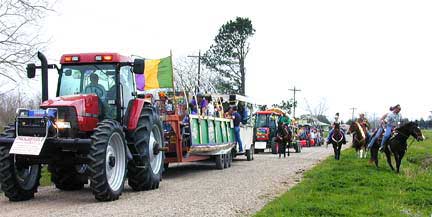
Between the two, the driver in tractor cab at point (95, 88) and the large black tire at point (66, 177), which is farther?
the large black tire at point (66, 177)

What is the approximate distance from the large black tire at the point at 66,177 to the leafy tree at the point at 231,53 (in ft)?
158

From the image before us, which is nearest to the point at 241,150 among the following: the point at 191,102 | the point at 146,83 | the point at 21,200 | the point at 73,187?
the point at 191,102

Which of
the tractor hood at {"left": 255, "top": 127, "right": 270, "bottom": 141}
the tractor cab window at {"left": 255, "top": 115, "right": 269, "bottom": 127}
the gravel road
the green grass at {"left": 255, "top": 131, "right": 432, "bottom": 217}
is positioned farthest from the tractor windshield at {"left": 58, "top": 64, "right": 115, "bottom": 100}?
the tractor cab window at {"left": 255, "top": 115, "right": 269, "bottom": 127}

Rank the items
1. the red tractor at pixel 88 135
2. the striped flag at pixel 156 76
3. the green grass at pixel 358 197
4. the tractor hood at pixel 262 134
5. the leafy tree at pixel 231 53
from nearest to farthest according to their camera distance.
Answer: the green grass at pixel 358 197 → the red tractor at pixel 88 135 → the striped flag at pixel 156 76 → the tractor hood at pixel 262 134 → the leafy tree at pixel 231 53

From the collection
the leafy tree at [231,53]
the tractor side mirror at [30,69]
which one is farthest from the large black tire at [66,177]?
the leafy tree at [231,53]

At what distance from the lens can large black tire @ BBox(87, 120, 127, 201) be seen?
11.1 meters

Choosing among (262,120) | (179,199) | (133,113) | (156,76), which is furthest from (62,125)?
(262,120)

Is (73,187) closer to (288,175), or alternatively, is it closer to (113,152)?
(113,152)

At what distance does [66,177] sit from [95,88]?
2390 mm

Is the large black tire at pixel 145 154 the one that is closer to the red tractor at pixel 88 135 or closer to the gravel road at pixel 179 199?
the red tractor at pixel 88 135

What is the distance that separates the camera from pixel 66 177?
13688 millimetres

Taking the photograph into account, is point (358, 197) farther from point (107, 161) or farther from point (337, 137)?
point (337, 137)

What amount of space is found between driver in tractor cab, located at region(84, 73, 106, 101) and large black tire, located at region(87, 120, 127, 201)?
1.29m

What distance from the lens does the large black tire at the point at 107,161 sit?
11.1m
